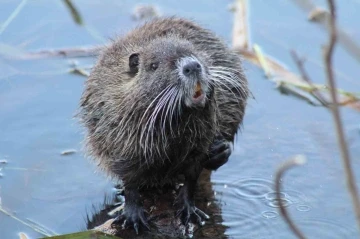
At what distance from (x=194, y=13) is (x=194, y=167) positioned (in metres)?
2.79

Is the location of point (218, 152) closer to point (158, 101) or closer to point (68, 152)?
point (158, 101)

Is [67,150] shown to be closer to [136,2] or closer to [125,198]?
[125,198]

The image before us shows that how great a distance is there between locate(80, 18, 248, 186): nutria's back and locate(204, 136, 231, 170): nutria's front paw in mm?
64

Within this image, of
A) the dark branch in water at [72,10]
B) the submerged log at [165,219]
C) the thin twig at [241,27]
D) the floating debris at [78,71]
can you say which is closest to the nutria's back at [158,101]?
the submerged log at [165,219]

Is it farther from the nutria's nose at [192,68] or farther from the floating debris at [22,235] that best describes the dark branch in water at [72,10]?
the floating debris at [22,235]

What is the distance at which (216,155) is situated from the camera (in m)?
4.55

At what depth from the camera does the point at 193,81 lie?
3.57 meters

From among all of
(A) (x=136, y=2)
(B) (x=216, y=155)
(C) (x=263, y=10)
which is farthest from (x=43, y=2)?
(B) (x=216, y=155)

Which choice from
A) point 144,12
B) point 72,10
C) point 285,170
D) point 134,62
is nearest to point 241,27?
point 144,12

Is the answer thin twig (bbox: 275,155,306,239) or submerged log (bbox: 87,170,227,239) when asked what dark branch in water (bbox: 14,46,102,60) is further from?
thin twig (bbox: 275,155,306,239)

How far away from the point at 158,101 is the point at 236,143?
147 cm

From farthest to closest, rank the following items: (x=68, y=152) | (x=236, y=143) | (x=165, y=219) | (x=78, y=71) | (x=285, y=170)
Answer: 1. (x=78, y=71)
2. (x=236, y=143)
3. (x=68, y=152)
4. (x=165, y=219)
5. (x=285, y=170)

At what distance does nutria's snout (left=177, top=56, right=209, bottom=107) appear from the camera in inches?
140

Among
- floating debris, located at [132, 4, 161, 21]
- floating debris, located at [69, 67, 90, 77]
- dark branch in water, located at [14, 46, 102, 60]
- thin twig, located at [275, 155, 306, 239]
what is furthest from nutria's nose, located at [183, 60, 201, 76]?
floating debris, located at [132, 4, 161, 21]
